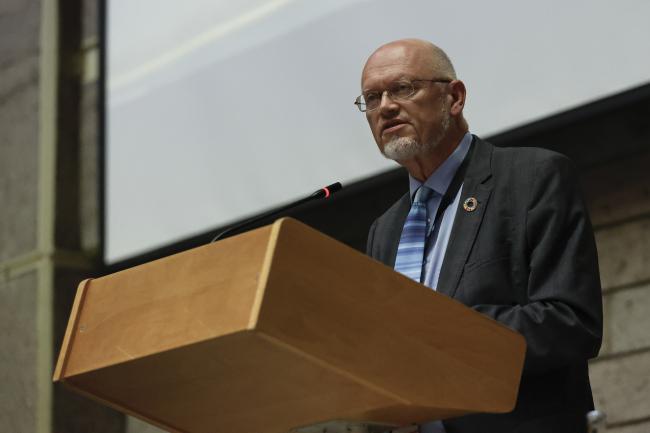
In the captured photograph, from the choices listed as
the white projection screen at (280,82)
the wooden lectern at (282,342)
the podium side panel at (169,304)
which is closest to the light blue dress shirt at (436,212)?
the wooden lectern at (282,342)

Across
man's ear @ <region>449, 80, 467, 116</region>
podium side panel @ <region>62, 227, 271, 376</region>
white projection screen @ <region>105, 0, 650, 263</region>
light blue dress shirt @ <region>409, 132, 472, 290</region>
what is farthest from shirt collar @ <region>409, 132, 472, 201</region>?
white projection screen @ <region>105, 0, 650, 263</region>

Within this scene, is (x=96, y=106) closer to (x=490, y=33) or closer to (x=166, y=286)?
(x=490, y=33)

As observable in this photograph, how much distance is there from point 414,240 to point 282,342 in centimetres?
89

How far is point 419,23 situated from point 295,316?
2718 mm

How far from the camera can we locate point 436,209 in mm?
2824

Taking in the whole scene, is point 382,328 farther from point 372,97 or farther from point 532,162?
point 372,97

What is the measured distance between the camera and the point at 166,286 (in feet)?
7.04

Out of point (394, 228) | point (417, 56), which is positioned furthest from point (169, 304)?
point (417, 56)

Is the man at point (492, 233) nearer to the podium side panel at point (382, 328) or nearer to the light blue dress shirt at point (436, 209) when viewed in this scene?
the light blue dress shirt at point (436, 209)

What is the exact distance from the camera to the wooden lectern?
1.98 meters

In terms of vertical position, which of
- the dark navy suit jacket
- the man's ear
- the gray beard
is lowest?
the dark navy suit jacket

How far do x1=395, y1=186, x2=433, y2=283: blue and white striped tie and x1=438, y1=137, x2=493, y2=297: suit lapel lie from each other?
0.09 metres

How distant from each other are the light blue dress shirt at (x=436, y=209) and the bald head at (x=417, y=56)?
6.8 inches

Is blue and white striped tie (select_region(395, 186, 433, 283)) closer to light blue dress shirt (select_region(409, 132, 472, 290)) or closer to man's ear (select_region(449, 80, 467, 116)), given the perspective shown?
light blue dress shirt (select_region(409, 132, 472, 290))
